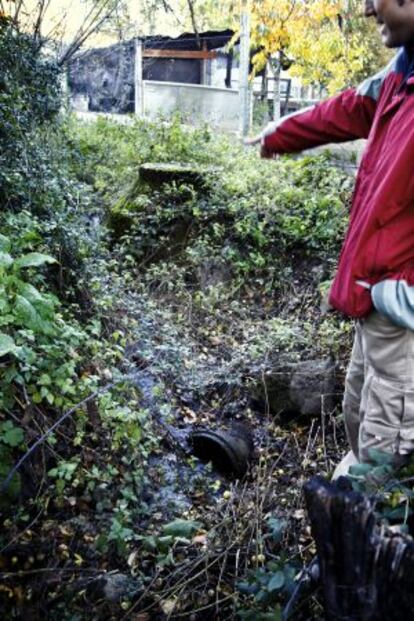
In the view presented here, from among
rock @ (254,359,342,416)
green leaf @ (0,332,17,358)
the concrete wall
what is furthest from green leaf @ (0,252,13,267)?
the concrete wall

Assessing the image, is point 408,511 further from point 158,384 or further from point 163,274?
point 163,274

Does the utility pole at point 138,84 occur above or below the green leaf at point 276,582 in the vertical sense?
above

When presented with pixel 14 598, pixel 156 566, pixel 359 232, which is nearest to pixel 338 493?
pixel 359 232

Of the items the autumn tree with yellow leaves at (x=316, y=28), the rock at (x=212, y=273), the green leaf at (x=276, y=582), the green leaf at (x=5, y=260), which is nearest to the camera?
the green leaf at (x=276, y=582)

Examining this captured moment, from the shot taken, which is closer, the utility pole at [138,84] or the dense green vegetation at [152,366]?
the dense green vegetation at [152,366]

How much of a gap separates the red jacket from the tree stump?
0.86 meters

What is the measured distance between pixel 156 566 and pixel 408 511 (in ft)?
4.61

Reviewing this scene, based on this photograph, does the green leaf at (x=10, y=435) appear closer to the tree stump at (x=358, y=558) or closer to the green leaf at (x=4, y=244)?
the green leaf at (x=4, y=244)

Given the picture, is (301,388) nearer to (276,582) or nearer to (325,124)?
(325,124)

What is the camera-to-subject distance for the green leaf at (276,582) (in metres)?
1.72

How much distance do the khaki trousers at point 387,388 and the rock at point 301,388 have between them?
67.6 inches

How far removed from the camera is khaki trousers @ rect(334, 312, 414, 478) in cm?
212

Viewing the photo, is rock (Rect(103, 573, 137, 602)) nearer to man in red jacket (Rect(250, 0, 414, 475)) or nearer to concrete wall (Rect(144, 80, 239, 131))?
man in red jacket (Rect(250, 0, 414, 475))

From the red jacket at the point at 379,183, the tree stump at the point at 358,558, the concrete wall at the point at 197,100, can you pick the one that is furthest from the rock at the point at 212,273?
the concrete wall at the point at 197,100
